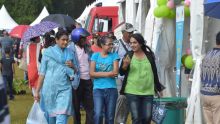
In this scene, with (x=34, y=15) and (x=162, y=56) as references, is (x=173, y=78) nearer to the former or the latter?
(x=162, y=56)

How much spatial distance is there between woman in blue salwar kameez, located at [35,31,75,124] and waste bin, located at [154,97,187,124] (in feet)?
4.93

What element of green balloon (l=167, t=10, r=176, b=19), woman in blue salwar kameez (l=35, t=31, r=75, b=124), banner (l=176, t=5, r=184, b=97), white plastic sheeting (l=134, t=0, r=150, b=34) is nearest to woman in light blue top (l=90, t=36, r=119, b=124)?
woman in blue salwar kameez (l=35, t=31, r=75, b=124)

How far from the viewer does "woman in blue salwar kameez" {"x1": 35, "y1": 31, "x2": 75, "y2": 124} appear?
8.93 metres

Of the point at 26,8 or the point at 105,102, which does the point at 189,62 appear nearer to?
the point at 105,102

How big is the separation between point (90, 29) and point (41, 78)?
39.8ft

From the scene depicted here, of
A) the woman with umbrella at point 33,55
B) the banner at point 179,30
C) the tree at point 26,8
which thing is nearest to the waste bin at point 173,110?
the banner at point 179,30

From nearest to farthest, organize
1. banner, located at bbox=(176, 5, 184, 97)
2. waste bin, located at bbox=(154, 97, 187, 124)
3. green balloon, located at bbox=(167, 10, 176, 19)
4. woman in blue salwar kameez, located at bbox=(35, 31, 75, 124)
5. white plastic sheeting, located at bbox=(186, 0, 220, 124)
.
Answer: woman in blue salwar kameez, located at bbox=(35, 31, 75, 124) → white plastic sheeting, located at bbox=(186, 0, 220, 124) → waste bin, located at bbox=(154, 97, 187, 124) → banner, located at bbox=(176, 5, 184, 97) → green balloon, located at bbox=(167, 10, 176, 19)

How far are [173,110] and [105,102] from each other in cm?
108

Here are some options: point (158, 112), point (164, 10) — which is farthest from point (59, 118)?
point (164, 10)

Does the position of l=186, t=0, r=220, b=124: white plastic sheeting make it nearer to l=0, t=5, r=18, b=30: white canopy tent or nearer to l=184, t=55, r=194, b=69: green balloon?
l=184, t=55, r=194, b=69: green balloon

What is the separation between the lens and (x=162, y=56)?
1346cm

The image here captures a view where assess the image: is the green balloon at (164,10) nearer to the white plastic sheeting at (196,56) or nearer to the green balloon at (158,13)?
the green balloon at (158,13)

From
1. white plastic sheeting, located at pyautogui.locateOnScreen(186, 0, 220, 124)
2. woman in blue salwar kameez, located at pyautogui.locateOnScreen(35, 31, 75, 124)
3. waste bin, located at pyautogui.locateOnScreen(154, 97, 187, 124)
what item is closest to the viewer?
woman in blue salwar kameez, located at pyautogui.locateOnScreen(35, 31, 75, 124)

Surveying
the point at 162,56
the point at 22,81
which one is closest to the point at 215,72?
the point at 162,56
